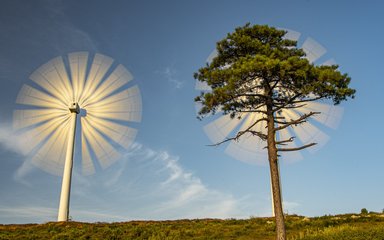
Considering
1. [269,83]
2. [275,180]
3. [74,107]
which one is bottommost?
[275,180]

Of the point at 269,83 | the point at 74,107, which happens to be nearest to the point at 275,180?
the point at 269,83

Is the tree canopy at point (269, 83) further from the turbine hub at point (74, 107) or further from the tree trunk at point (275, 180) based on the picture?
the turbine hub at point (74, 107)

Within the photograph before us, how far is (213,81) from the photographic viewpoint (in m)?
20.7

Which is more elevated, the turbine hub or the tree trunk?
the turbine hub

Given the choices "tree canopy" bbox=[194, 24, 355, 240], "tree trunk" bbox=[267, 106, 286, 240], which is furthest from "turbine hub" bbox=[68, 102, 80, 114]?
"tree trunk" bbox=[267, 106, 286, 240]

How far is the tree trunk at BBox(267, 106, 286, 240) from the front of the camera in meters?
18.5

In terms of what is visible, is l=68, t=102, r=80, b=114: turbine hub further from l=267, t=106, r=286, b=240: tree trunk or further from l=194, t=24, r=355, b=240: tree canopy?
l=267, t=106, r=286, b=240: tree trunk

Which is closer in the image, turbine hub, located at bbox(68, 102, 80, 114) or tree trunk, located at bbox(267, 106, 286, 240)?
tree trunk, located at bbox(267, 106, 286, 240)

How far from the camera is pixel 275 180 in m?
19.2

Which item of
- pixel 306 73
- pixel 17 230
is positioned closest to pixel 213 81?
pixel 306 73

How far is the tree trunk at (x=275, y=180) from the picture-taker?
1853 centimetres

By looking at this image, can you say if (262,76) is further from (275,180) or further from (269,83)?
(275,180)

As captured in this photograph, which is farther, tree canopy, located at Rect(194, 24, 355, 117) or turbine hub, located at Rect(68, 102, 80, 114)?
turbine hub, located at Rect(68, 102, 80, 114)

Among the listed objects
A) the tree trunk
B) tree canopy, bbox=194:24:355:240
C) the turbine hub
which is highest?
the turbine hub
